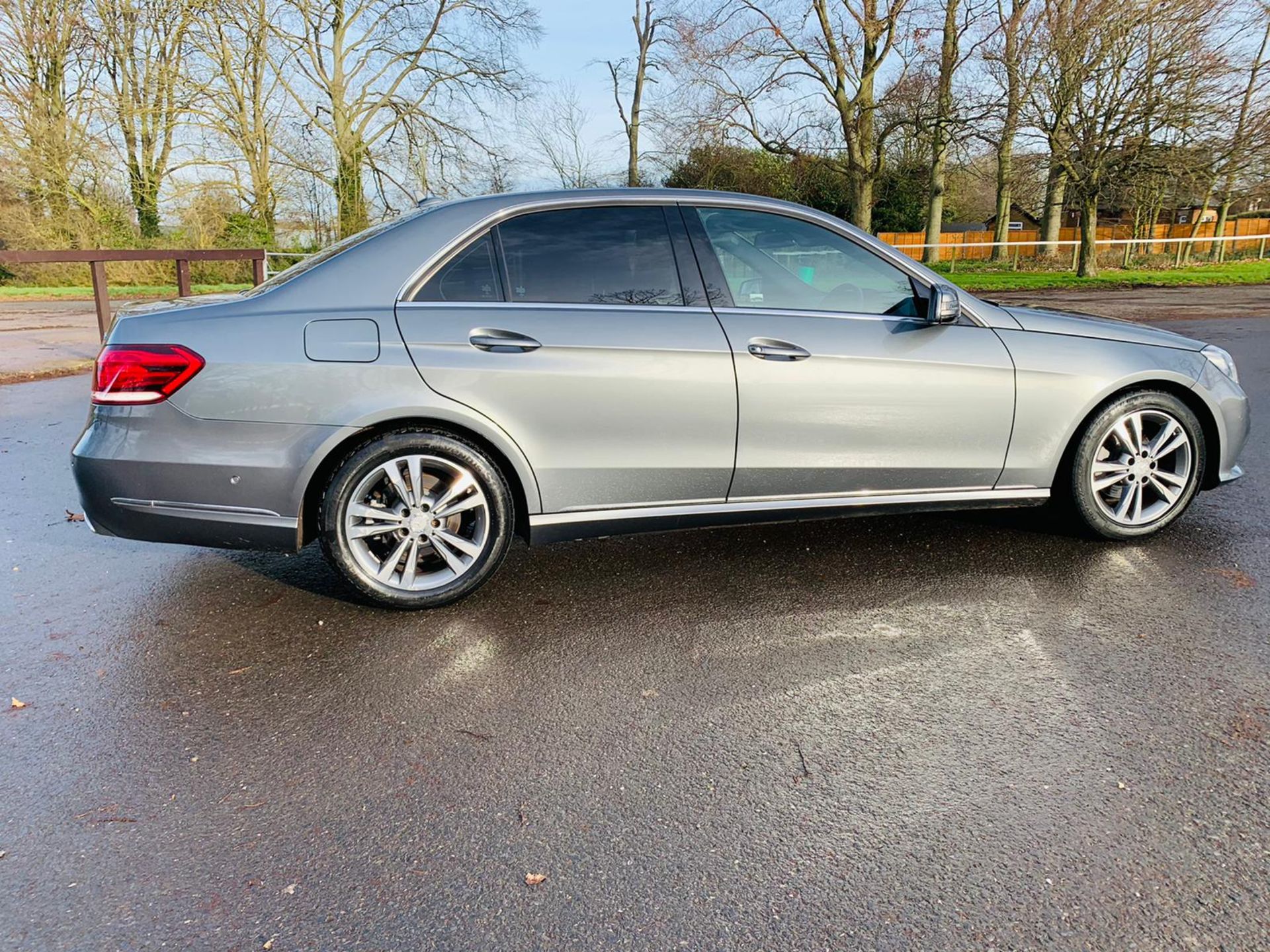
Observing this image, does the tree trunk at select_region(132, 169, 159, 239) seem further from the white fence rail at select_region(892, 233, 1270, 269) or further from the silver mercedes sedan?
the silver mercedes sedan

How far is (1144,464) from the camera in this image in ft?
13.9

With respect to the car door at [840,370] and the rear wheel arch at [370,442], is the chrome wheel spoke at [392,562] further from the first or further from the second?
the car door at [840,370]

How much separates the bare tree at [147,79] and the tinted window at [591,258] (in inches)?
1021

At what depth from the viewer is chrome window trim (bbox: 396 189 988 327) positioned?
3.53 m

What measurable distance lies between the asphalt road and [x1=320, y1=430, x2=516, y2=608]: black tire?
13cm

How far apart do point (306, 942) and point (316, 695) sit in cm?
116

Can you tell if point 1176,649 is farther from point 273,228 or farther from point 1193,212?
point 1193,212

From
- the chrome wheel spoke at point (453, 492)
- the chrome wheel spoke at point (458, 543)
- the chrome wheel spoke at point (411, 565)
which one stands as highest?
the chrome wheel spoke at point (453, 492)

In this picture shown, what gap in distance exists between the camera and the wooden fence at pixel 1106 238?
3416 centimetres

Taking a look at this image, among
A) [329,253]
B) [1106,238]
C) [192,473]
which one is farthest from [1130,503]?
[1106,238]

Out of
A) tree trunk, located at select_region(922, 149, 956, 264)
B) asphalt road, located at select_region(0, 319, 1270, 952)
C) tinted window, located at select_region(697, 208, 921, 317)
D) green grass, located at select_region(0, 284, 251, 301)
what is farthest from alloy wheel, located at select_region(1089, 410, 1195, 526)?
tree trunk, located at select_region(922, 149, 956, 264)

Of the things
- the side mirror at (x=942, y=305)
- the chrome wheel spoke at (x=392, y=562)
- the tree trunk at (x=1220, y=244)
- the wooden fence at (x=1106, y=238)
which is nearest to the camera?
the chrome wheel spoke at (x=392, y=562)

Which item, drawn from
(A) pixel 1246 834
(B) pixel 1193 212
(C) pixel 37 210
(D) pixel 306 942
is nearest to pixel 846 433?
(A) pixel 1246 834

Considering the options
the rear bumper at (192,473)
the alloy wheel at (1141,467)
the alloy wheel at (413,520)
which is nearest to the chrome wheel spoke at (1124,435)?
the alloy wheel at (1141,467)
